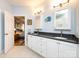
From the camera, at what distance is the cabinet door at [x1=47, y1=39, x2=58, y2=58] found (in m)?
2.94

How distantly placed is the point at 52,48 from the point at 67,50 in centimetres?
74

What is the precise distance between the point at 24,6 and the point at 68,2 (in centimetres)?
387

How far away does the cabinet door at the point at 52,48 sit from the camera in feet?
9.64

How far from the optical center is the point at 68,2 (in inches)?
131

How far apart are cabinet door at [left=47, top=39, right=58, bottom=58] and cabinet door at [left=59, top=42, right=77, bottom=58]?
9.8 inches

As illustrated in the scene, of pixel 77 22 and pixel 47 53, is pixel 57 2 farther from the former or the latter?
pixel 47 53

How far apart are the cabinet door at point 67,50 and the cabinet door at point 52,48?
0.25 m

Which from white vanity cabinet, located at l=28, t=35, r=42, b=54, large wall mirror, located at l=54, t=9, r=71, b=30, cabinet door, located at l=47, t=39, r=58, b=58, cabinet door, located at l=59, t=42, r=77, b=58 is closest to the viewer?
cabinet door, located at l=59, t=42, r=77, b=58

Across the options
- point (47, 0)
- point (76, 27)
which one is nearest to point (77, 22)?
point (76, 27)

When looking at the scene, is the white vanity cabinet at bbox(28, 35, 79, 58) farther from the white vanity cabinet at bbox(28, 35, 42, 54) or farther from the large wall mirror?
the large wall mirror

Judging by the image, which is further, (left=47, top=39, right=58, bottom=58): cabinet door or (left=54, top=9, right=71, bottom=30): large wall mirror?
(left=54, top=9, right=71, bottom=30): large wall mirror

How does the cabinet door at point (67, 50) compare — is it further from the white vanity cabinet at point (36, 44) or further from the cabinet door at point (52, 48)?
the white vanity cabinet at point (36, 44)

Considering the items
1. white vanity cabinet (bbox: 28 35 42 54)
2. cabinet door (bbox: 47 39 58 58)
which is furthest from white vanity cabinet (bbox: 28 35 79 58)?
white vanity cabinet (bbox: 28 35 42 54)

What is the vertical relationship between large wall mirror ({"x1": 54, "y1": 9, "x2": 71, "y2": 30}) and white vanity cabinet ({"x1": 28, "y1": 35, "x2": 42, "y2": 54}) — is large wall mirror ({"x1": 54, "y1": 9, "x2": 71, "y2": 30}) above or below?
above
